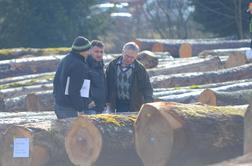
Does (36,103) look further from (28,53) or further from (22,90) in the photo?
(28,53)

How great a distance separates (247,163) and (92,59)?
10.8ft

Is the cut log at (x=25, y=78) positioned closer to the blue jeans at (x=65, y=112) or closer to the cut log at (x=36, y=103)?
the cut log at (x=36, y=103)

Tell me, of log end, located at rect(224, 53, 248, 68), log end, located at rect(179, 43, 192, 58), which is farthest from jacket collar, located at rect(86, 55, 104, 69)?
log end, located at rect(179, 43, 192, 58)

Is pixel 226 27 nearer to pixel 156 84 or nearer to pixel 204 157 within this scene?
pixel 156 84

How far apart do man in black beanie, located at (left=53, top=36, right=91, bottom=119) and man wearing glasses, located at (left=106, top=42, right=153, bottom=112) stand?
0.48m

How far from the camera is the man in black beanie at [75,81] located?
10.4 metres

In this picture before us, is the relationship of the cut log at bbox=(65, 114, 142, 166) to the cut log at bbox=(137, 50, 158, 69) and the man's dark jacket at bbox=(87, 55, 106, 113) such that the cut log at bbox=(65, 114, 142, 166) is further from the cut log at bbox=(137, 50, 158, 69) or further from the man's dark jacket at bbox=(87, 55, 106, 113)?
the cut log at bbox=(137, 50, 158, 69)

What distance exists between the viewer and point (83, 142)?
9.55 metres

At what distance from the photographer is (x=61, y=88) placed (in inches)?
415

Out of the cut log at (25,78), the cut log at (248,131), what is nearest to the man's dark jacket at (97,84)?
the cut log at (248,131)

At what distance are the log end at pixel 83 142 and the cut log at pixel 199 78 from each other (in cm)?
610

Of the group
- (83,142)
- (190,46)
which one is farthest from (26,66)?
(83,142)

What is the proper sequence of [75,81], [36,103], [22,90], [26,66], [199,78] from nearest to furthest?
[75,81]
[36,103]
[199,78]
[22,90]
[26,66]

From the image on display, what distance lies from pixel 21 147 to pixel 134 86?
185cm
